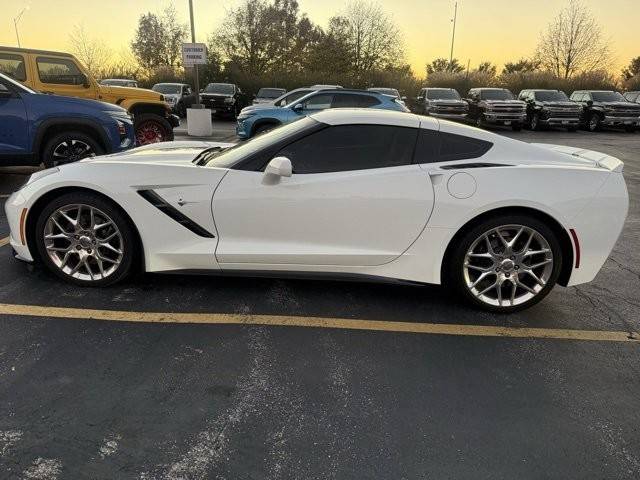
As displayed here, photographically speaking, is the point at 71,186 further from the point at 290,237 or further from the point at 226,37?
the point at 226,37

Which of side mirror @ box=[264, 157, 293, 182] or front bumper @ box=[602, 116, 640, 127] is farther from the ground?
side mirror @ box=[264, 157, 293, 182]

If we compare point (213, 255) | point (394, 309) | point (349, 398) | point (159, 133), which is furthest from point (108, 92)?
point (349, 398)

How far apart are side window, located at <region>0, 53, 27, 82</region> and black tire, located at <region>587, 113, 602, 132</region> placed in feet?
73.2

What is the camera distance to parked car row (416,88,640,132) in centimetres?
2173

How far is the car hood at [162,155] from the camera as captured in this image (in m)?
3.83

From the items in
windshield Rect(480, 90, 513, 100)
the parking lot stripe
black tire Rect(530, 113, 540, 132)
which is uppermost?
windshield Rect(480, 90, 513, 100)

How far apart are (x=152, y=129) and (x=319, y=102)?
4.04m

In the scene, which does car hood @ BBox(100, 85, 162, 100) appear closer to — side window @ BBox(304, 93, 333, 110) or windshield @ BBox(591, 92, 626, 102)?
side window @ BBox(304, 93, 333, 110)

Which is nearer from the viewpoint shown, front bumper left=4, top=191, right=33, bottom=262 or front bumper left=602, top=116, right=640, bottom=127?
front bumper left=4, top=191, right=33, bottom=262

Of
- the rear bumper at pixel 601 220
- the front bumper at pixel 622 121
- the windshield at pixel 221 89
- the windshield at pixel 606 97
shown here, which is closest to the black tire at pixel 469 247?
the rear bumper at pixel 601 220

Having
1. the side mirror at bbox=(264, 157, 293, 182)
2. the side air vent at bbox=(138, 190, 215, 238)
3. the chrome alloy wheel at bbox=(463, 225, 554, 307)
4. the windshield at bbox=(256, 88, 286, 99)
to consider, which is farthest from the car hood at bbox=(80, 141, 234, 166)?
the windshield at bbox=(256, 88, 286, 99)

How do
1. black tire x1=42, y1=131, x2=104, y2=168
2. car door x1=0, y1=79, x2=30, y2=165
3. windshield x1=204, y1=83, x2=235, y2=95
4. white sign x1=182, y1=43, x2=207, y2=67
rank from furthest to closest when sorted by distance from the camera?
windshield x1=204, y1=83, x2=235, y2=95, white sign x1=182, y1=43, x2=207, y2=67, black tire x1=42, y1=131, x2=104, y2=168, car door x1=0, y1=79, x2=30, y2=165

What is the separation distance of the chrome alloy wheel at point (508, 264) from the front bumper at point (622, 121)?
2224 cm

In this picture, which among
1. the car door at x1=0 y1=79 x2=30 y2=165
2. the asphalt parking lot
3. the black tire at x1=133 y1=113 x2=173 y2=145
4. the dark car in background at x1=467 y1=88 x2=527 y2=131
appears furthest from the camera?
the dark car in background at x1=467 y1=88 x2=527 y2=131
